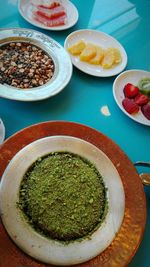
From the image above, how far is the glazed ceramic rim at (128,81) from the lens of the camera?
1292 mm

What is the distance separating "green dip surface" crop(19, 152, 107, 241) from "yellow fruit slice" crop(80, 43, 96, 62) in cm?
65

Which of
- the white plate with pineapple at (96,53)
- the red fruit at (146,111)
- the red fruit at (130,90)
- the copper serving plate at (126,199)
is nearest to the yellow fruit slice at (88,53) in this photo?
the white plate with pineapple at (96,53)

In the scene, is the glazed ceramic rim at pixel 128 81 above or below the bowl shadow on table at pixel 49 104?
below

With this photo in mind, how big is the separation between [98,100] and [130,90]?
157 millimetres

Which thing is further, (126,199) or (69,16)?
(69,16)

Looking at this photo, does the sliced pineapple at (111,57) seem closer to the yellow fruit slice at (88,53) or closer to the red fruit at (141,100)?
the yellow fruit slice at (88,53)

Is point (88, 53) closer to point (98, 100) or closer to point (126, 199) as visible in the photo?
point (98, 100)

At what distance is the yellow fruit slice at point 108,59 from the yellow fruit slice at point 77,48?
127 mm

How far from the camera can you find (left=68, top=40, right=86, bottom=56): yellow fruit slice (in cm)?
144

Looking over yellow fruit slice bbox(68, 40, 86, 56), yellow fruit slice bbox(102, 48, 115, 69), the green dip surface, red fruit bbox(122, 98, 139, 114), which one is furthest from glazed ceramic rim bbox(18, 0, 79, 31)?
the green dip surface

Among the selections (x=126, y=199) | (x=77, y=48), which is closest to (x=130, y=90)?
(x=77, y=48)

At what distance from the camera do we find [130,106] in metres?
1.29

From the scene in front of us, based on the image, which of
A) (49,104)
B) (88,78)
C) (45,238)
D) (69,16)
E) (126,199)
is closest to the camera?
(45,238)

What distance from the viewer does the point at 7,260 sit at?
772 millimetres
